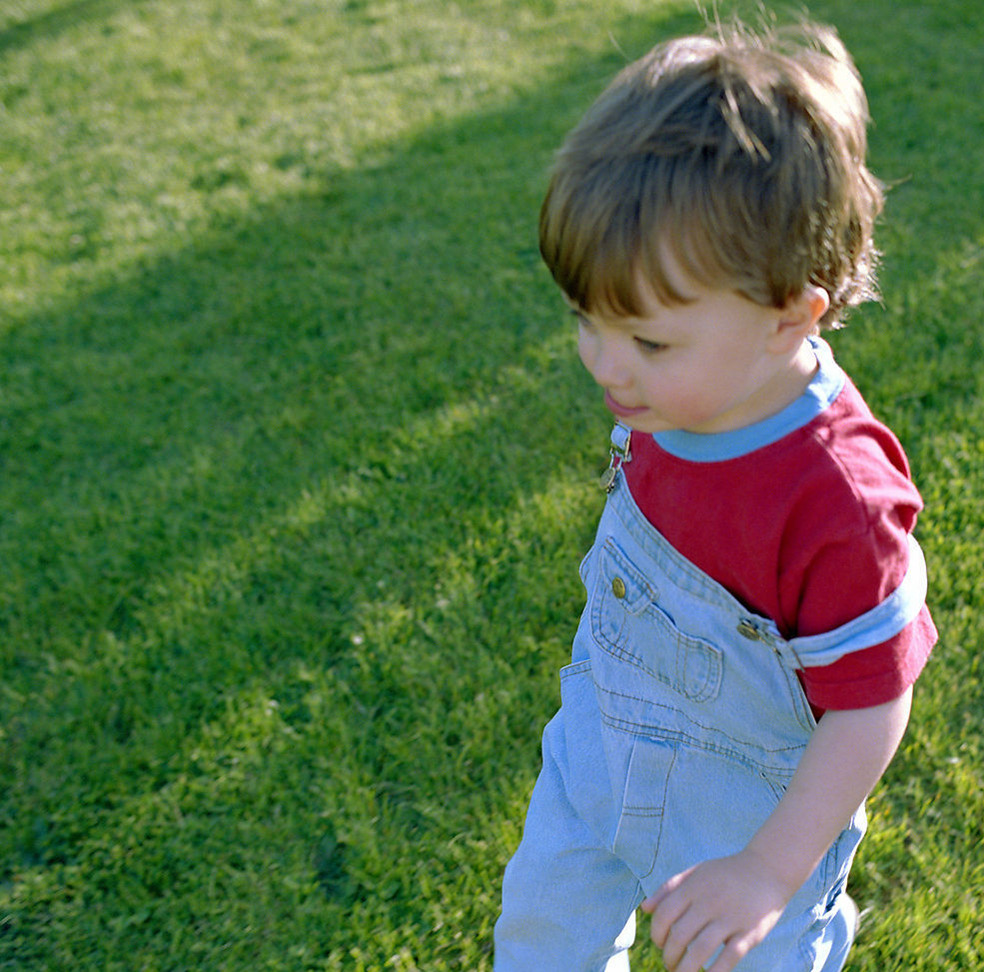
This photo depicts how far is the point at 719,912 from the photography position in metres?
1.17

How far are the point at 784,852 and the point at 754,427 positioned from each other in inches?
20.9

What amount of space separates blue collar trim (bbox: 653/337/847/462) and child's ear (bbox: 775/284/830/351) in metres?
0.07

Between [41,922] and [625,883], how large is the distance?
129cm

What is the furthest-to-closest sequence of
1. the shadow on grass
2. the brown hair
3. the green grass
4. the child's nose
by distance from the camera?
the shadow on grass, the green grass, the child's nose, the brown hair

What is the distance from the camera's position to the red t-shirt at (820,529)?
117cm

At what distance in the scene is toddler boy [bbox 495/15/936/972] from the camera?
1.15 m

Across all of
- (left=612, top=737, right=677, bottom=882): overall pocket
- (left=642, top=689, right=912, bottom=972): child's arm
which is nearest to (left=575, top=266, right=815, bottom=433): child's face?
(left=642, top=689, right=912, bottom=972): child's arm

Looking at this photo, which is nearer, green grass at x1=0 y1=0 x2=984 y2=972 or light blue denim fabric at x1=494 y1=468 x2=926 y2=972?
light blue denim fabric at x1=494 y1=468 x2=926 y2=972

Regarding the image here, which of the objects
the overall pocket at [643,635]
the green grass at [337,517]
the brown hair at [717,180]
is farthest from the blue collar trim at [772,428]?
the green grass at [337,517]

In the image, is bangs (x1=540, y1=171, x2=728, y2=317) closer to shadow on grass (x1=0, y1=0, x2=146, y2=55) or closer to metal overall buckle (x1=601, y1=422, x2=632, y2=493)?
metal overall buckle (x1=601, y1=422, x2=632, y2=493)

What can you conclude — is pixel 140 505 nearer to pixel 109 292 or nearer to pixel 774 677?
pixel 109 292

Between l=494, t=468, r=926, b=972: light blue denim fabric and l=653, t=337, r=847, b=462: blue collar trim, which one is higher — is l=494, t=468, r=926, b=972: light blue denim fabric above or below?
below

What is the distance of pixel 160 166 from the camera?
526cm

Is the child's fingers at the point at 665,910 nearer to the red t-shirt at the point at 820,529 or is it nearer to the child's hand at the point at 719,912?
the child's hand at the point at 719,912
